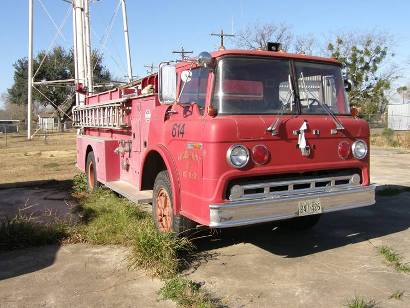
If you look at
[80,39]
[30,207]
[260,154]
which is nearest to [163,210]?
[260,154]

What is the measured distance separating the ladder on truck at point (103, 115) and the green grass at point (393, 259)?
4099 mm

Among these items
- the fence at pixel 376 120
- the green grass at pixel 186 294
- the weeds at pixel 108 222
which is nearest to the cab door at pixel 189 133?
the green grass at pixel 186 294

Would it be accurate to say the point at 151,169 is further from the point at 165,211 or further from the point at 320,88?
the point at 320,88

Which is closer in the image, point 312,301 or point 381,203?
point 312,301

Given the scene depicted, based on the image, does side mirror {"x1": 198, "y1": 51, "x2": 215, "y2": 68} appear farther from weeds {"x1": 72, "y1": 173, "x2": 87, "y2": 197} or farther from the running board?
weeds {"x1": 72, "y1": 173, "x2": 87, "y2": 197}

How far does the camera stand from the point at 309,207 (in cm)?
536

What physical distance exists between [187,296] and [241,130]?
1.66 metres

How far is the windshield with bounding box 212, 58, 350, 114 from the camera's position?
5.30m

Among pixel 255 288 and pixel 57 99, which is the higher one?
pixel 57 99

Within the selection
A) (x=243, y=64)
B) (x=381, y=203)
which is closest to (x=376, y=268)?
(x=243, y=64)

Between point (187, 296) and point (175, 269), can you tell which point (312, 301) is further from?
point (175, 269)

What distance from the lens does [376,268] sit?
5.37 metres

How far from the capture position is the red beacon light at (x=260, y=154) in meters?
5.08

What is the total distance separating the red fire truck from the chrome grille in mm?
11
